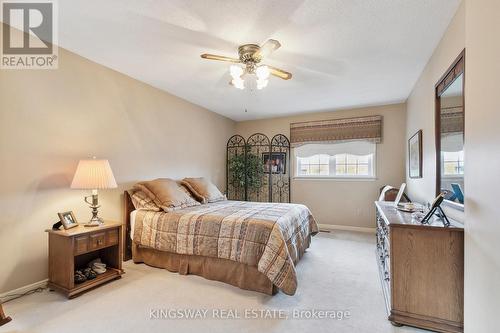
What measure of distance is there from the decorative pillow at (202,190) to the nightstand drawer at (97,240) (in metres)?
1.48

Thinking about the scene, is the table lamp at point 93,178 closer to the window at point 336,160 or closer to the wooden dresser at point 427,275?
the wooden dresser at point 427,275

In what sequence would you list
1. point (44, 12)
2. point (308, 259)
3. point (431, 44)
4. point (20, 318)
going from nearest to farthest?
point (20, 318), point (44, 12), point (431, 44), point (308, 259)

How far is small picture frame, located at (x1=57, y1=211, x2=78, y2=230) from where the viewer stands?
2.36 metres

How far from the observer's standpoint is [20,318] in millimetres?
1938

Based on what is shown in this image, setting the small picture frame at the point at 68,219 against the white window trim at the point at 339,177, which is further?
the white window trim at the point at 339,177

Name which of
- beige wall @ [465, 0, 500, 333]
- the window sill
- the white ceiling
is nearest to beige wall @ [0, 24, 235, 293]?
the white ceiling

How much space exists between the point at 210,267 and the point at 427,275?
6.51ft

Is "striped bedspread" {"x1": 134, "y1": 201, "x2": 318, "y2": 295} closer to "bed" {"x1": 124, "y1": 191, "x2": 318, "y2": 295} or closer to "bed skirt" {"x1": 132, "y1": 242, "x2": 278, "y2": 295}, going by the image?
"bed" {"x1": 124, "y1": 191, "x2": 318, "y2": 295}

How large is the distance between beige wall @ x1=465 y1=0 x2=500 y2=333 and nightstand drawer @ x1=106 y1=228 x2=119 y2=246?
2.99 meters

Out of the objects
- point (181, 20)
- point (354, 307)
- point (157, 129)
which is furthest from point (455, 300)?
point (157, 129)

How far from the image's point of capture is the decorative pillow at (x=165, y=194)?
3.13 m

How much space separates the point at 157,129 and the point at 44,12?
75.2 inches

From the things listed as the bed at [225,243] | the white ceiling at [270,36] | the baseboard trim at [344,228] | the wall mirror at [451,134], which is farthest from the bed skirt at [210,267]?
the baseboard trim at [344,228]

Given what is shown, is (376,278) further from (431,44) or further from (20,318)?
(20,318)
